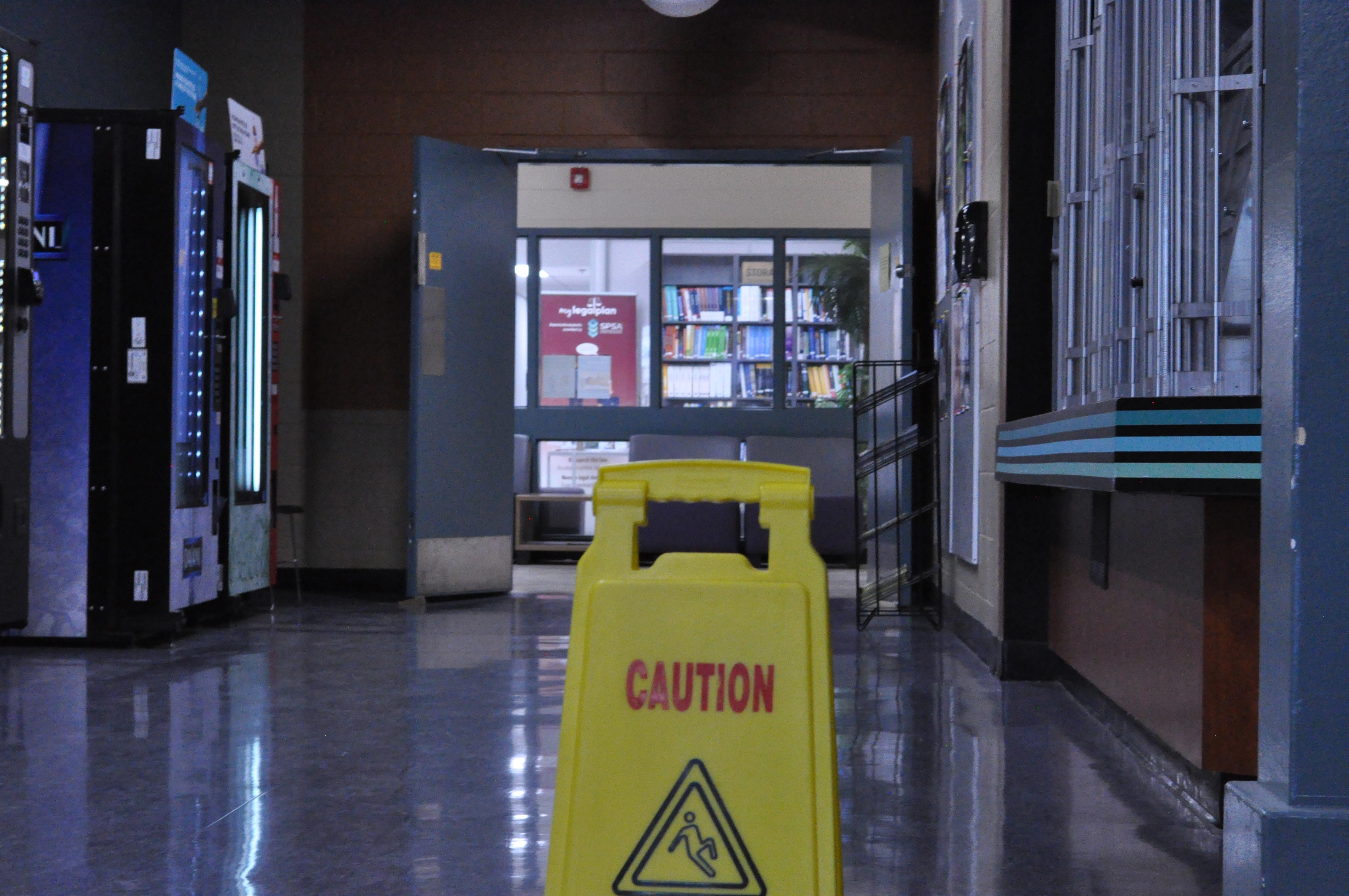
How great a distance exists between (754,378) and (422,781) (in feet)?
22.5

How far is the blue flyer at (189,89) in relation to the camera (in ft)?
17.3

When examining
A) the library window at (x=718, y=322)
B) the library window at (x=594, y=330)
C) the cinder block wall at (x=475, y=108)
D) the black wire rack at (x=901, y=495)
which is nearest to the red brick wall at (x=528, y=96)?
the cinder block wall at (x=475, y=108)

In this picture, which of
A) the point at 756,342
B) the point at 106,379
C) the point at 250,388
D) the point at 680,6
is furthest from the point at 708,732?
the point at 756,342

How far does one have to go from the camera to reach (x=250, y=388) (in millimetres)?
5805

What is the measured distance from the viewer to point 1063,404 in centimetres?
387

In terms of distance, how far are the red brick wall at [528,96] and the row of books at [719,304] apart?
9.05ft

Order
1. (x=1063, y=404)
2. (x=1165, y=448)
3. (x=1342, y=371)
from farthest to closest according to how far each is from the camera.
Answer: (x=1063, y=404) < (x=1165, y=448) < (x=1342, y=371)

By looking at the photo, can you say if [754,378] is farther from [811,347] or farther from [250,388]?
[250,388]

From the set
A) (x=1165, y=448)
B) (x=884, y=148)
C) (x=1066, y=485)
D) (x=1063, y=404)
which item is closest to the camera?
(x=1165, y=448)

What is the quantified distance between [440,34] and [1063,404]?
175 inches

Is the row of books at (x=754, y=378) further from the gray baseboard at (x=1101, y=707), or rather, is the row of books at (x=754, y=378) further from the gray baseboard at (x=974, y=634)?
the gray baseboard at (x=1101, y=707)

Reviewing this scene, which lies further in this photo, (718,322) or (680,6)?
(718,322)

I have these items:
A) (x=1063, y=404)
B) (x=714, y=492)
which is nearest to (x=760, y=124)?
(x=1063, y=404)

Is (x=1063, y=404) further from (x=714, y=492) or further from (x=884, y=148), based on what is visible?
(x=884, y=148)
